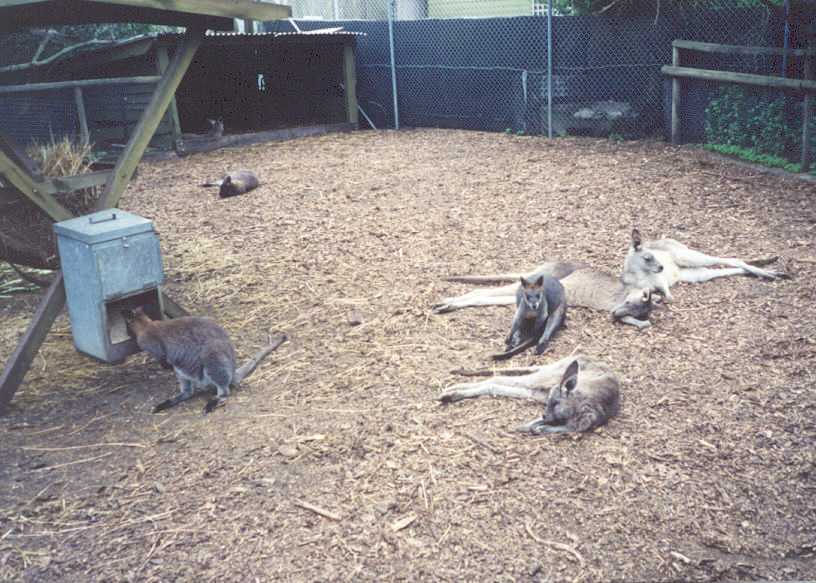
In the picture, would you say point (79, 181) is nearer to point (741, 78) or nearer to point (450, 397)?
point (450, 397)

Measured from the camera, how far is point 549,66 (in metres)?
12.9

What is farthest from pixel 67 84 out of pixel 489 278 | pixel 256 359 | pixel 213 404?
pixel 213 404

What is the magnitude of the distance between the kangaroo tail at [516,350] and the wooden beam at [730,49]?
6.21 metres

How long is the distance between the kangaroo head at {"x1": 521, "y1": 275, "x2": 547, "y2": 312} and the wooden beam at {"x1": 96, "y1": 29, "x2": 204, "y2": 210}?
9.05ft

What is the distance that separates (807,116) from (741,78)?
50.5 inches

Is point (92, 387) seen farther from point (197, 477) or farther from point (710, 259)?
point (710, 259)

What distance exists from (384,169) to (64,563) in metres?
8.51

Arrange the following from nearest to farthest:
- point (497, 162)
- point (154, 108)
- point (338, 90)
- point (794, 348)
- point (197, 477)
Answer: point (197, 477) < point (794, 348) < point (154, 108) < point (497, 162) < point (338, 90)

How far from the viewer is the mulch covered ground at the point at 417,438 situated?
134 inches

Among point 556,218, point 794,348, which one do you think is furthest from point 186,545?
point 556,218

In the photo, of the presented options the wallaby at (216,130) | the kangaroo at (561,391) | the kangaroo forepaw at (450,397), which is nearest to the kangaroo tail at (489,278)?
the kangaroo at (561,391)

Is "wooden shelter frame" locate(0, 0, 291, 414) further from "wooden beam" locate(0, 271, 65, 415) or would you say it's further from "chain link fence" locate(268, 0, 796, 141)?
"chain link fence" locate(268, 0, 796, 141)

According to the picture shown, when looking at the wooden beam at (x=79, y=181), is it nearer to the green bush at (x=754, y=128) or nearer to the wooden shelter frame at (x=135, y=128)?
the wooden shelter frame at (x=135, y=128)

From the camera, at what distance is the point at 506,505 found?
367cm
